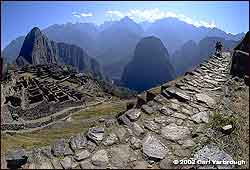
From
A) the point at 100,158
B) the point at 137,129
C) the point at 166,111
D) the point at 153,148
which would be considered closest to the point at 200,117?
the point at 166,111

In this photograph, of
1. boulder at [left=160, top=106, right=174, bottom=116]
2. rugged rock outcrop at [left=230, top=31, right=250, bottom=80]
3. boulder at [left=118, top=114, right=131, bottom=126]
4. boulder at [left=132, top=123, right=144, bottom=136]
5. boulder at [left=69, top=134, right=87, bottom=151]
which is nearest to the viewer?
boulder at [left=69, top=134, right=87, bottom=151]

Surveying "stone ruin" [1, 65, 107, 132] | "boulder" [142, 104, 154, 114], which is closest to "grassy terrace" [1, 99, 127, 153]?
"stone ruin" [1, 65, 107, 132]

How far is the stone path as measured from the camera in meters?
8.45

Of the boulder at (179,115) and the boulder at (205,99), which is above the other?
the boulder at (179,115)

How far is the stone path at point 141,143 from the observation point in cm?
845

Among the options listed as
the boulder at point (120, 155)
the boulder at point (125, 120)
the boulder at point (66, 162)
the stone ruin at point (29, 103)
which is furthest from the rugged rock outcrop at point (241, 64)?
the stone ruin at point (29, 103)

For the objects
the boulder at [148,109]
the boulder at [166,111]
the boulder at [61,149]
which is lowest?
the boulder at [61,149]

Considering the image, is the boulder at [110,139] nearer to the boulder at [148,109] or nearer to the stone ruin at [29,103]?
the boulder at [148,109]

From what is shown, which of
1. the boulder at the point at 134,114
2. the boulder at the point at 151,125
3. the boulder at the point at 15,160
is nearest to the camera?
the boulder at the point at 15,160

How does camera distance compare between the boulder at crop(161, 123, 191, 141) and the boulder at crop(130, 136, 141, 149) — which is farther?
the boulder at crop(161, 123, 191, 141)

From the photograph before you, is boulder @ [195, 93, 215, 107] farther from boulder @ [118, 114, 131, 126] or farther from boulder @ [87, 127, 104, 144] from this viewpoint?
boulder @ [87, 127, 104, 144]

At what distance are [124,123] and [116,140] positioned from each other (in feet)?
3.50

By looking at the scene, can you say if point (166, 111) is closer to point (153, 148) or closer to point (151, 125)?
point (151, 125)

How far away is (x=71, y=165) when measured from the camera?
8344 mm
